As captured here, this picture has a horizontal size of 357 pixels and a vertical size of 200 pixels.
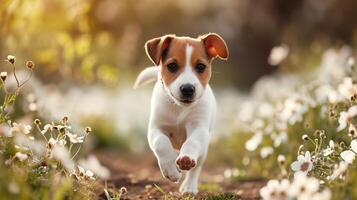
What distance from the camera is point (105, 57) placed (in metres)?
14.5

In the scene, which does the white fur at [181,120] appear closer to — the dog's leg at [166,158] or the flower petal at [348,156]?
the dog's leg at [166,158]

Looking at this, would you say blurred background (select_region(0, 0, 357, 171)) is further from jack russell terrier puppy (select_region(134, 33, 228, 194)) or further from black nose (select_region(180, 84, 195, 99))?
black nose (select_region(180, 84, 195, 99))

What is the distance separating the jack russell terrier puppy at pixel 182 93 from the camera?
17.1 feet

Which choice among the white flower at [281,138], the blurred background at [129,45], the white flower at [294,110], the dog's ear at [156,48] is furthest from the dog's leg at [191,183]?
the white flower at [281,138]

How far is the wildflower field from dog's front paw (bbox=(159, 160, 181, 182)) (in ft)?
0.43

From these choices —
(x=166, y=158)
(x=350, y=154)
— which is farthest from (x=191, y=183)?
(x=350, y=154)

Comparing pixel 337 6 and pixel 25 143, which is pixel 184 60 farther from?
pixel 337 6

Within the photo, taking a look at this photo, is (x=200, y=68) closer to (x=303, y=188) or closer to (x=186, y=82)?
(x=186, y=82)

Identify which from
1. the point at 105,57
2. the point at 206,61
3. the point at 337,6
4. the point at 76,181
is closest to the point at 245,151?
the point at 206,61

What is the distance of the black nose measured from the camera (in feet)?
16.9

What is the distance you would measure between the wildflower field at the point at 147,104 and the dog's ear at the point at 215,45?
3.04 feet

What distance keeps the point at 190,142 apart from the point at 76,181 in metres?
0.93

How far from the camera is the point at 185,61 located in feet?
17.7

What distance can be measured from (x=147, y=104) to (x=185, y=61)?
7530mm
